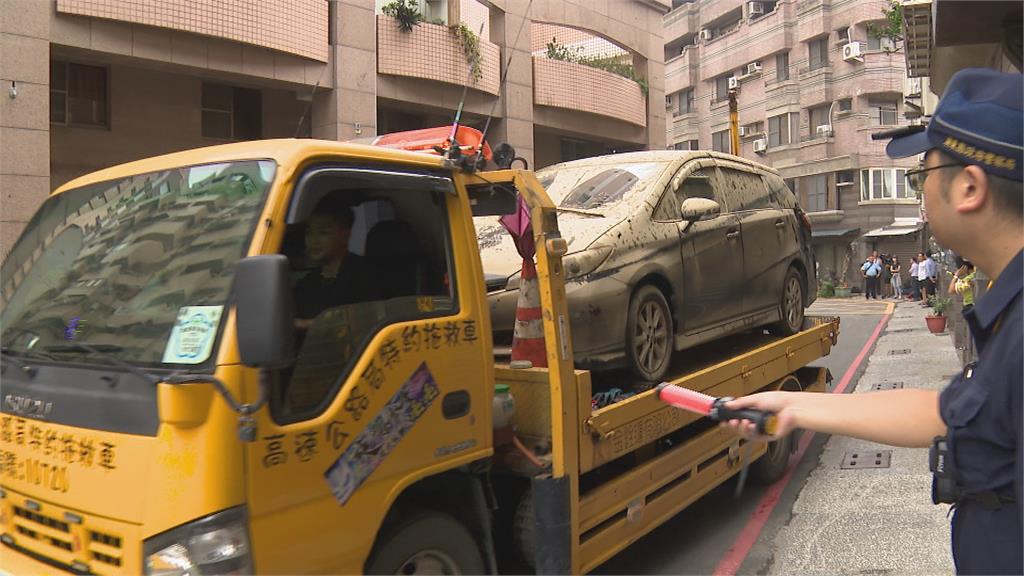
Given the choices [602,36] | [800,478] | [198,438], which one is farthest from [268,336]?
[602,36]

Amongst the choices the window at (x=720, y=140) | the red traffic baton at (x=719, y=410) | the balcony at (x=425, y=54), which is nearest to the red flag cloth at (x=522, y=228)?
the red traffic baton at (x=719, y=410)

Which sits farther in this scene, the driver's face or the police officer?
the driver's face

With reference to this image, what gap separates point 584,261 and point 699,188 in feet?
5.74

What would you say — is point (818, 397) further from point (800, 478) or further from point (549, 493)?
point (800, 478)

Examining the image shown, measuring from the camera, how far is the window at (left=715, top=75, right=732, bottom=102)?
45625 millimetres

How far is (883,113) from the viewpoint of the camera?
125ft

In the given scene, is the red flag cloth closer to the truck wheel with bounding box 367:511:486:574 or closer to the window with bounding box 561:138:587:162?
the truck wheel with bounding box 367:511:486:574

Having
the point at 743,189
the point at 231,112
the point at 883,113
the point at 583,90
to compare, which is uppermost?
the point at 883,113

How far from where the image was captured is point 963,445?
62.9 inches

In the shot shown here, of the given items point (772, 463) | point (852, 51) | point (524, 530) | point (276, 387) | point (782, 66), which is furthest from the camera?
point (782, 66)

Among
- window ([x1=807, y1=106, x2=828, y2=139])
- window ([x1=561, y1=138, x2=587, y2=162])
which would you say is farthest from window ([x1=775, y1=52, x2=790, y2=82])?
window ([x1=561, y1=138, x2=587, y2=162])

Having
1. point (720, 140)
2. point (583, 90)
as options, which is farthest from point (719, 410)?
point (720, 140)

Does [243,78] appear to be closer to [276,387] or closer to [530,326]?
[530,326]

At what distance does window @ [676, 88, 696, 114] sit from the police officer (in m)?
48.1
